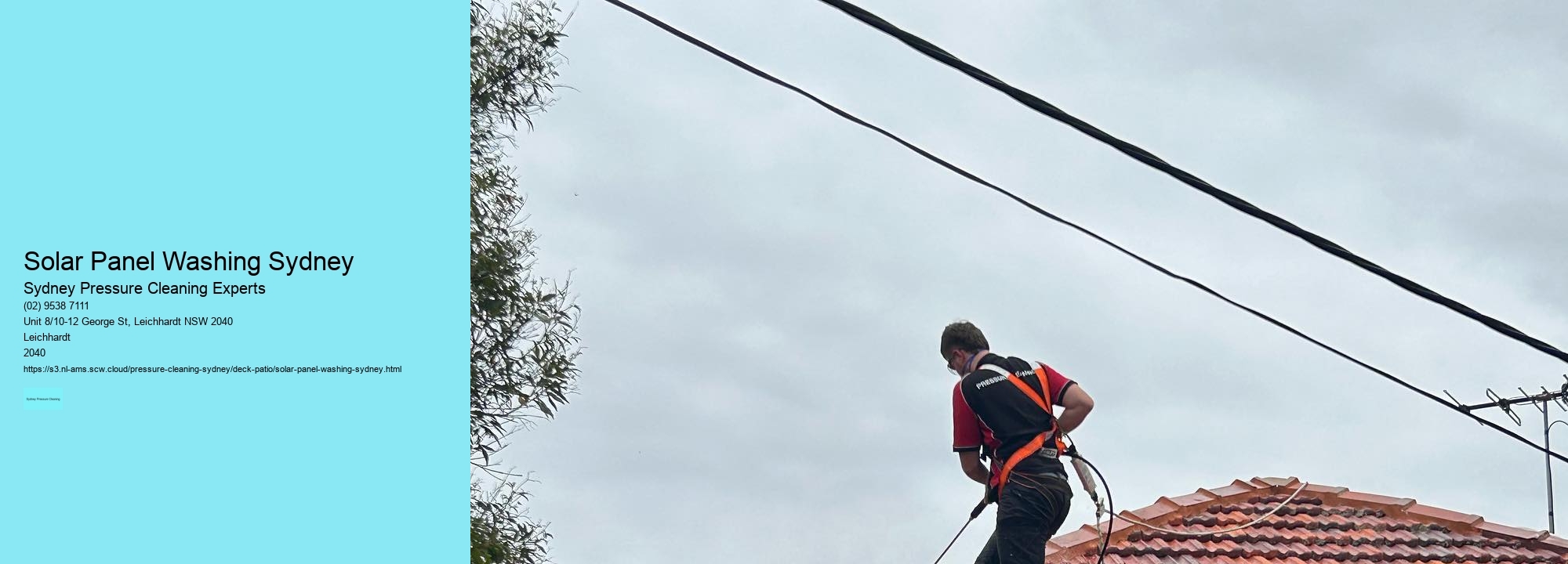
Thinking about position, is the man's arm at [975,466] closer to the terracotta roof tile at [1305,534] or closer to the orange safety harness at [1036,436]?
the orange safety harness at [1036,436]

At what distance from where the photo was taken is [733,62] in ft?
15.8

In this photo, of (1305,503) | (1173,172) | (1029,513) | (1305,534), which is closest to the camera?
(1173,172)

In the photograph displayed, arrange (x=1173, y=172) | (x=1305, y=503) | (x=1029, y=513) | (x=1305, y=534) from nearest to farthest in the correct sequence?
(x=1173, y=172)
(x=1029, y=513)
(x=1305, y=534)
(x=1305, y=503)

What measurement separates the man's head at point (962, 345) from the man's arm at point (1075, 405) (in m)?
0.45

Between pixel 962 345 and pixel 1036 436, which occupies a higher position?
pixel 962 345

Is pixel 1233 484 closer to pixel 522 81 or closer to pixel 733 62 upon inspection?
pixel 522 81

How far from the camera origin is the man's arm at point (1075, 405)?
596 cm

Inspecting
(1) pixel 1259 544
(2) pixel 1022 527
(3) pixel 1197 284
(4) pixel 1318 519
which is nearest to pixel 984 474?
(2) pixel 1022 527

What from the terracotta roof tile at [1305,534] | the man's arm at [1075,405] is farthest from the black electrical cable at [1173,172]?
the terracotta roof tile at [1305,534]

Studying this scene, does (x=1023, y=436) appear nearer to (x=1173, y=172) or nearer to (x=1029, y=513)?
(x=1029, y=513)

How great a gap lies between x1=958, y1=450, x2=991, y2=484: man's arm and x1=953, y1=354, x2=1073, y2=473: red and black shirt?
0.37ft

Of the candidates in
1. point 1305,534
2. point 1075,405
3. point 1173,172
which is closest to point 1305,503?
point 1305,534

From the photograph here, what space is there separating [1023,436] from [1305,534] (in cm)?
550

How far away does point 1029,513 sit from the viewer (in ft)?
19.3
